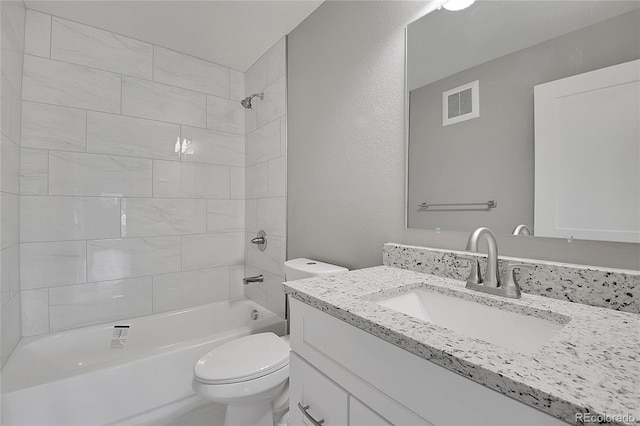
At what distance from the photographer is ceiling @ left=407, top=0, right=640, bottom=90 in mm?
815

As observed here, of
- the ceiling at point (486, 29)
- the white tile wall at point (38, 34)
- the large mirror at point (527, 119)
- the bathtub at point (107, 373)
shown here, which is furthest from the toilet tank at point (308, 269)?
the white tile wall at point (38, 34)

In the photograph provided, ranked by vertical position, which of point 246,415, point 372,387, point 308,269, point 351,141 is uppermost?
point 351,141

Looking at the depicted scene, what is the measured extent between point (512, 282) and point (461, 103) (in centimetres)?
65

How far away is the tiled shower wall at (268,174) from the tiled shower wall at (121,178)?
0.16 metres

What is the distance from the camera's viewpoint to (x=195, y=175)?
2289mm

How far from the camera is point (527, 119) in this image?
90 centimetres

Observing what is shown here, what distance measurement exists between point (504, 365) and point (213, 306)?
2.21m

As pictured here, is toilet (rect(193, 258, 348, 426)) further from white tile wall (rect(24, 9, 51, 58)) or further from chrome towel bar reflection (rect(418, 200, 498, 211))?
white tile wall (rect(24, 9, 51, 58))

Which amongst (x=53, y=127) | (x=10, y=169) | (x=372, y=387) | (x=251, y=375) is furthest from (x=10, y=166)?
(x=372, y=387)

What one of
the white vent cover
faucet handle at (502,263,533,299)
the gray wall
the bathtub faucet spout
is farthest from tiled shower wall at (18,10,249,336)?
faucet handle at (502,263,533,299)

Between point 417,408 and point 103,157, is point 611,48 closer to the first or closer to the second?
point 417,408

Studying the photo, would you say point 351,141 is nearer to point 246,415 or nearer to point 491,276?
point 491,276

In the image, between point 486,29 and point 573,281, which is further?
point 486,29

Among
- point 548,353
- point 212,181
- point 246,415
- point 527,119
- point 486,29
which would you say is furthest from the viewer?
point 212,181
